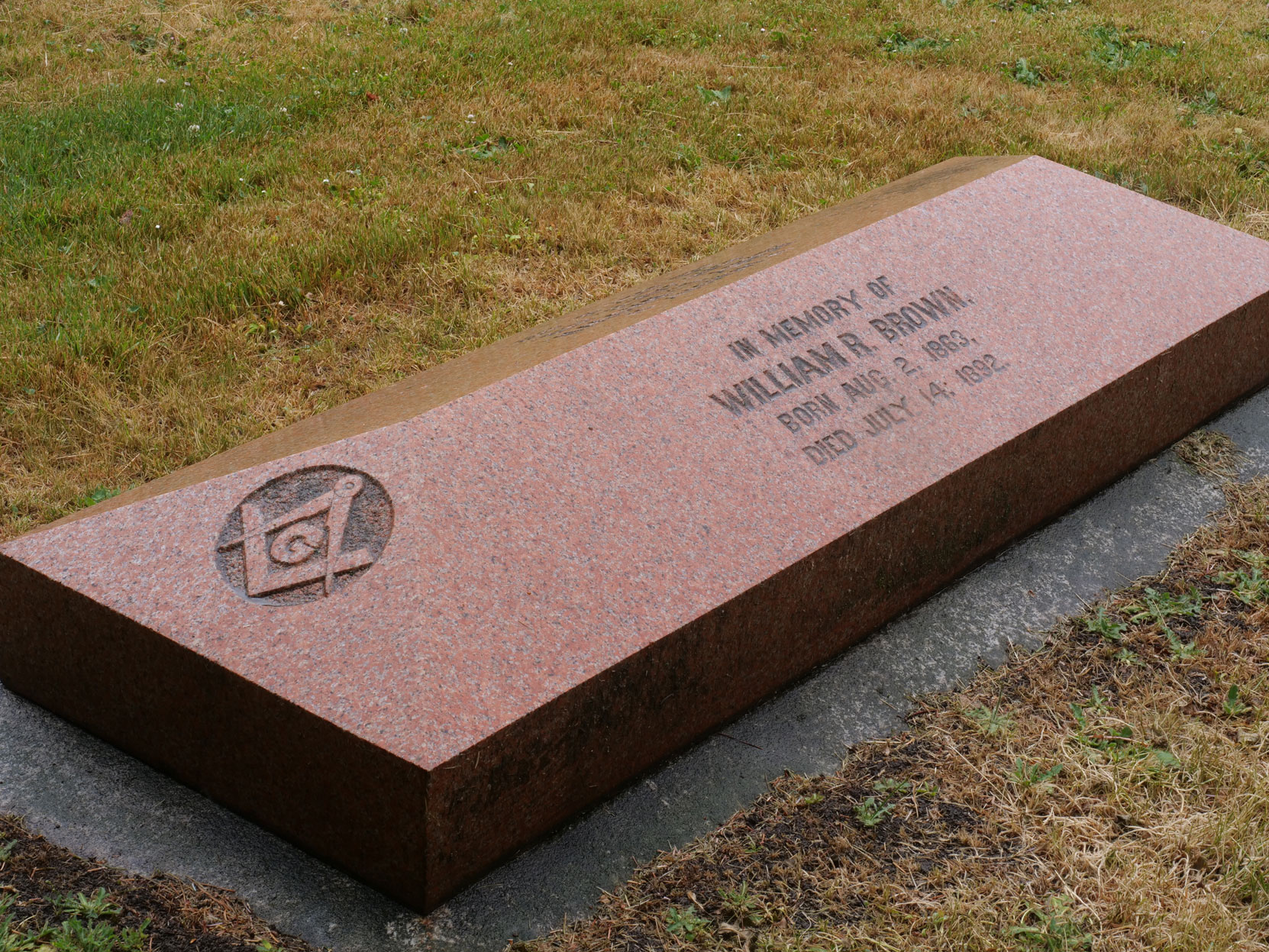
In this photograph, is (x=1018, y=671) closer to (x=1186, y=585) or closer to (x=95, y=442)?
(x=1186, y=585)

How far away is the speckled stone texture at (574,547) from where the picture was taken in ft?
8.30

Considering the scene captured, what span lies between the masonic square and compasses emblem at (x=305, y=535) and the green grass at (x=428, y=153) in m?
1.42

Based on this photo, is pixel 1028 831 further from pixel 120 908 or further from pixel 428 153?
pixel 428 153

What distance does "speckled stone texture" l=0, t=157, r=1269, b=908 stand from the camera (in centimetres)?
253

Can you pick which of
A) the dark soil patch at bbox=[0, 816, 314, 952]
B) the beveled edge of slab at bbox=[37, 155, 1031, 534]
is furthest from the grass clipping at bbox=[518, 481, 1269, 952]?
the beveled edge of slab at bbox=[37, 155, 1031, 534]

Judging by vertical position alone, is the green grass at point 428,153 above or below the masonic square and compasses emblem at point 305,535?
below

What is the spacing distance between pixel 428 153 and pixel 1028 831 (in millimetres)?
4511

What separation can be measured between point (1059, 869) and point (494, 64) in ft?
18.5

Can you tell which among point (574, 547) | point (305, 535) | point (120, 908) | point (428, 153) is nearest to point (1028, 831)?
point (574, 547)

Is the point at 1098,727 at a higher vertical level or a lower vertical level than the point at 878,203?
lower

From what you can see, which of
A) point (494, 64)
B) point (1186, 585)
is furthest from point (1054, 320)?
point (494, 64)

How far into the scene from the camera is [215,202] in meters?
5.53

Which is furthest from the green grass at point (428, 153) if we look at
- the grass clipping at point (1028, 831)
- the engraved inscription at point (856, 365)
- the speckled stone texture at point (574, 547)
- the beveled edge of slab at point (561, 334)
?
the grass clipping at point (1028, 831)

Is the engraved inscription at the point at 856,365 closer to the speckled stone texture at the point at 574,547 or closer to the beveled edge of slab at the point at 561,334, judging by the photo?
the speckled stone texture at the point at 574,547
